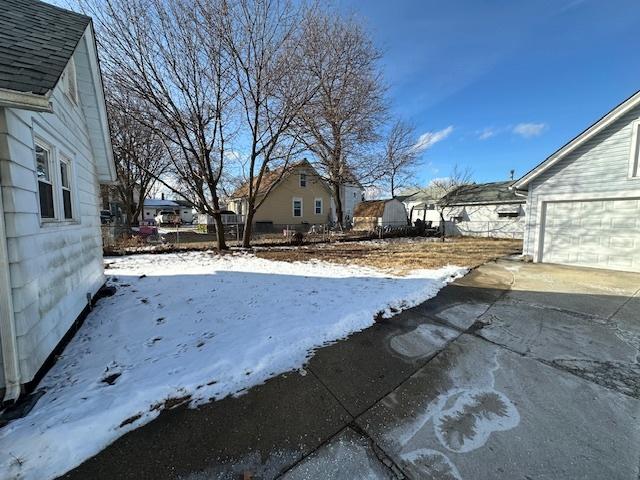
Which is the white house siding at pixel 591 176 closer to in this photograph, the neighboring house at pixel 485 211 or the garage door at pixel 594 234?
the garage door at pixel 594 234

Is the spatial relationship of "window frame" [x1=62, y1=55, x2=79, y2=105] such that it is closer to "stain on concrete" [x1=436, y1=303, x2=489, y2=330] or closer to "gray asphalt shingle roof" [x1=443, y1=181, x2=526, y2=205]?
"stain on concrete" [x1=436, y1=303, x2=489, y2=330]

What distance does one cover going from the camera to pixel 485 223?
19250 millimetres

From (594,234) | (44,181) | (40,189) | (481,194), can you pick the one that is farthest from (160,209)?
(594,234)

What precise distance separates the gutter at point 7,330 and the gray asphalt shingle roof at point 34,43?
1.14 m

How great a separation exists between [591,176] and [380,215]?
1454cm

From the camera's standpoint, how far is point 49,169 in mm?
3695

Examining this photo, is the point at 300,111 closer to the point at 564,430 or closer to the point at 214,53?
the point at 214,53

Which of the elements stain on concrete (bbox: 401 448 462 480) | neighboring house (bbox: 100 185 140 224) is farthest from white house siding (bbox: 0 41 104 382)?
neighboring house (bbox: 100 185 140 224)

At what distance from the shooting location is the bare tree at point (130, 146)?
1010cm

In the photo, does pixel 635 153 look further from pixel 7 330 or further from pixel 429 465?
pixel 7 330

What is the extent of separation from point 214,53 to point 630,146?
13.1 meters

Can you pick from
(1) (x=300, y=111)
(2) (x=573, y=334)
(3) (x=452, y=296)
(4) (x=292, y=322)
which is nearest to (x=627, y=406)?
(2) (x=573, y=334)

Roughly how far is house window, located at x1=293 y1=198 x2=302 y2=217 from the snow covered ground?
18.1m

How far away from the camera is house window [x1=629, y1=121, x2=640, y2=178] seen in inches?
276
